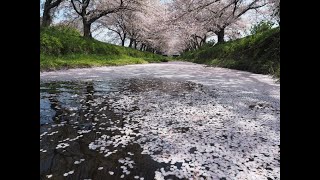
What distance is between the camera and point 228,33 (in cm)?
3822

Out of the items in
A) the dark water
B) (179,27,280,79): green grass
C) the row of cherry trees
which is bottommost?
the dark water

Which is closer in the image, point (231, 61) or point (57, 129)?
point (57, 129)

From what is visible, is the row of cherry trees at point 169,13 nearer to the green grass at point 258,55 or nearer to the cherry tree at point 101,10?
the cherry tree at point 101,10

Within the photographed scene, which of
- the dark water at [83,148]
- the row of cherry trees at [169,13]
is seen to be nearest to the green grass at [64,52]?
the row of cherry trees at [169,13]

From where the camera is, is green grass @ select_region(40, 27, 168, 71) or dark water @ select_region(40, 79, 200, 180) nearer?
dark water @ select_region(40, 79, 200, 180)

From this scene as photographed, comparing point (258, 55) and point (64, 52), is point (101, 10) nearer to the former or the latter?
point (64, 52)

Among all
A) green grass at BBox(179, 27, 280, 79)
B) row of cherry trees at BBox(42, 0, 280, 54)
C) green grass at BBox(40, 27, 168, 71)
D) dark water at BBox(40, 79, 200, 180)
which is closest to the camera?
dark water at BBox(40, 79, 200, 180)

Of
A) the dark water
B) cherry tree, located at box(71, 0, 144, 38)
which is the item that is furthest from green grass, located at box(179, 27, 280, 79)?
cherry tree, located at box(71, 0, 144, 38)

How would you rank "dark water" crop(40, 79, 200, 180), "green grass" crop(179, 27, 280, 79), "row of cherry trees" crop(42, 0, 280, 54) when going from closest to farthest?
1. "dark water" crop(40, 79, 200, 180)
2. "green grass" crop(179, 27, 280, 79)
3. "row of cherry trees" crop(42, 0, 280, 54)

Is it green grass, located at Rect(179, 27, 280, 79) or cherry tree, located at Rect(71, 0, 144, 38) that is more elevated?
cherry tree, located at Rect(71, 0, 144, 38)

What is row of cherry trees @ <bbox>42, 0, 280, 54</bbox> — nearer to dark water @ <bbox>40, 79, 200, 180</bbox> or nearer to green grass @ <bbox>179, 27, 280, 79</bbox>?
green grass @ <bbox>179, 27, 280, 79</bbox>
